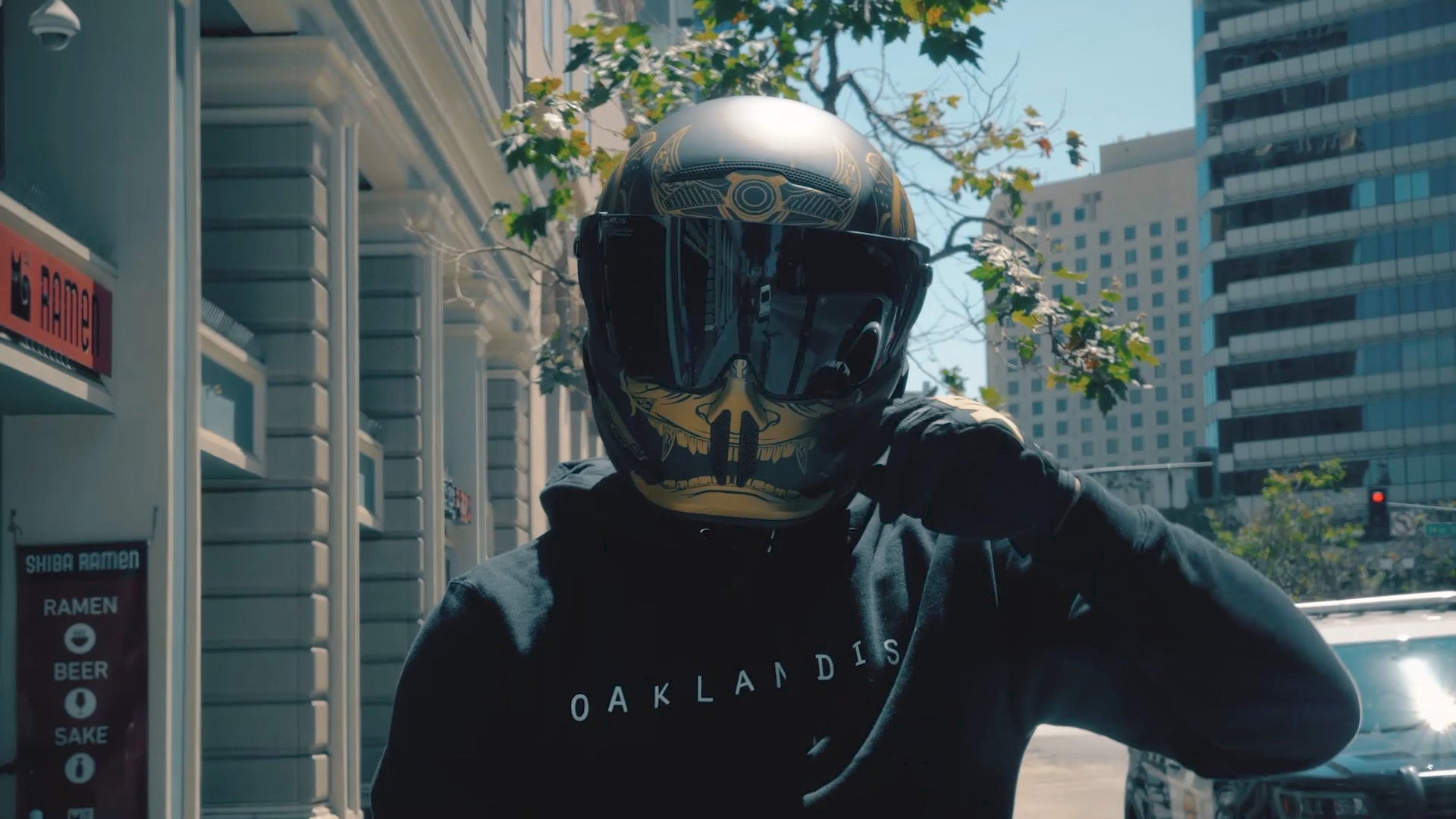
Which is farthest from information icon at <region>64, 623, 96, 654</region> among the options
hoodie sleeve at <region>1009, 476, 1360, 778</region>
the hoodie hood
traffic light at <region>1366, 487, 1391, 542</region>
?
traffic light at <region>1366, 487, 1391, 542</region>

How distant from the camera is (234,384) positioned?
11.6 meters

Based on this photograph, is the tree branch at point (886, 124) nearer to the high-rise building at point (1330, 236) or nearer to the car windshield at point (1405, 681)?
the car windshield at point (1405, 681)

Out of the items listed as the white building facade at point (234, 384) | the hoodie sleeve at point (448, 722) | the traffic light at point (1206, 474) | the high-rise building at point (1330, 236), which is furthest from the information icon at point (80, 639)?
the high-rise building at point (1330, 236)

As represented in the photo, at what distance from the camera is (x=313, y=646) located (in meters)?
12.6

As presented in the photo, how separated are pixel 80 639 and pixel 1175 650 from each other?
7.96m

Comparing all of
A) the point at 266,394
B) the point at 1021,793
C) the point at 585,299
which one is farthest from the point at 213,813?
the point at 585,299

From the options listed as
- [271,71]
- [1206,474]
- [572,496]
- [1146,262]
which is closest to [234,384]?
[271,71]

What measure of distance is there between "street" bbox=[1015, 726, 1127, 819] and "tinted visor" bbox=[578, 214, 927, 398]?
9.22 metres

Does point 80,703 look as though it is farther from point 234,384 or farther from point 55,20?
point 55,20

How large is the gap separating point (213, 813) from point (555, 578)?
11.1 meters

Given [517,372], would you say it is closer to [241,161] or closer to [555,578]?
[241,161]

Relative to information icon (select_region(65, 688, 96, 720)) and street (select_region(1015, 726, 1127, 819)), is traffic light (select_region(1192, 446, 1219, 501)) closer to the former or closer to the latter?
street (select_region(1015, 726, 1127, 819))

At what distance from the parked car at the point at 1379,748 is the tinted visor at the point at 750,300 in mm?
Result: 5188

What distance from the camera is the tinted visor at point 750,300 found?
7.54 feet
